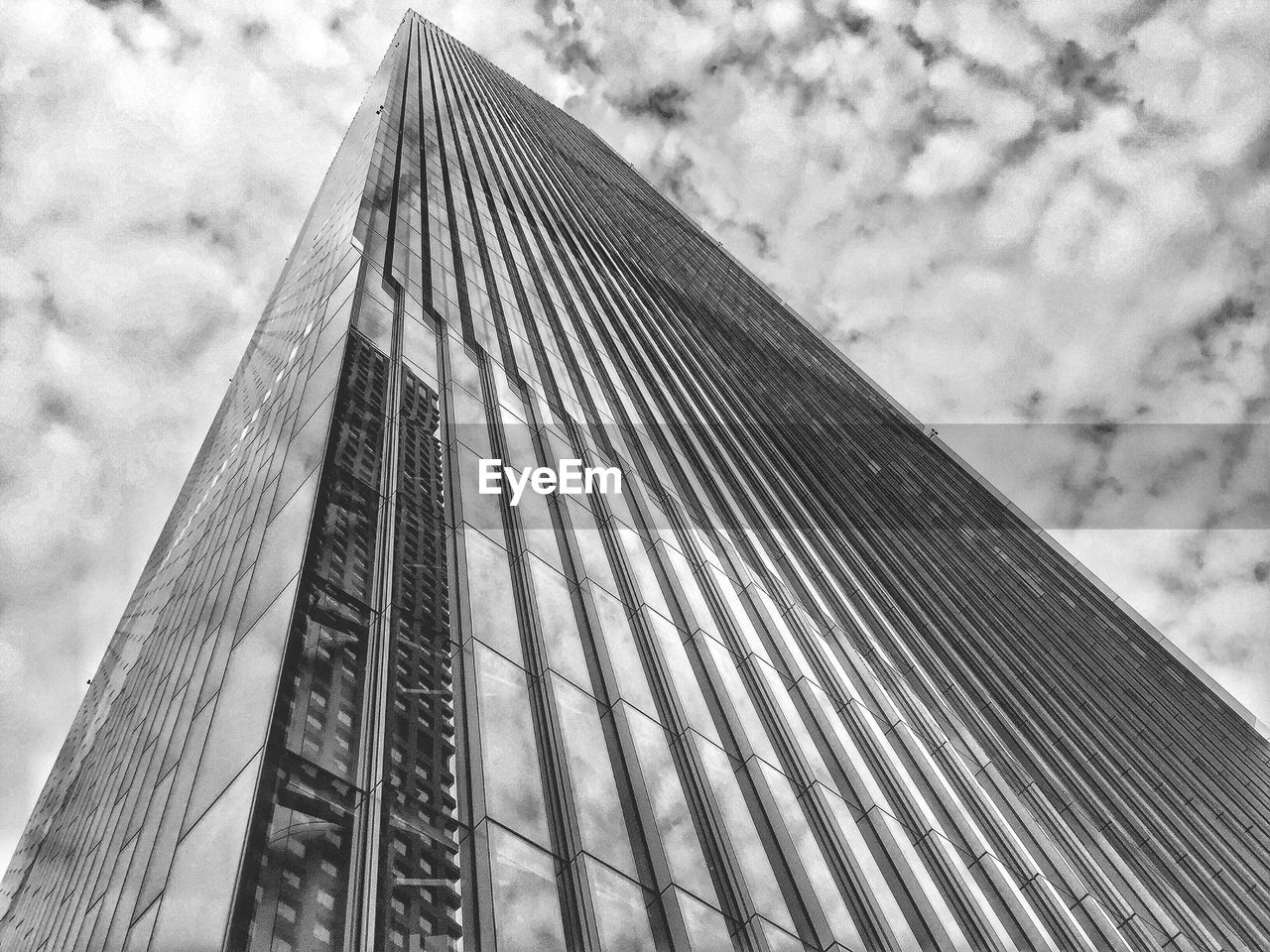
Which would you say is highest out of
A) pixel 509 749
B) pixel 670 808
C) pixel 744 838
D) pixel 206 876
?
pixel 509 749

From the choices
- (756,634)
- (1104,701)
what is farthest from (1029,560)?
(756,634)

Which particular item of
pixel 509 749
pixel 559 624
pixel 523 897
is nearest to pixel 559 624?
pixel 559 624

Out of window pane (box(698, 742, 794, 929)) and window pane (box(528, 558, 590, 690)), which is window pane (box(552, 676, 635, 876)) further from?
window pane (box(698, 742, 794, 929))

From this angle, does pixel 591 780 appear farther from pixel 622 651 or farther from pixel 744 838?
pixel 622 651

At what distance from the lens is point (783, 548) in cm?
2914

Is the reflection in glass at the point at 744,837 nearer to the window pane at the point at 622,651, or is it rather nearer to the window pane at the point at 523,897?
the window pane at the point at 622,651

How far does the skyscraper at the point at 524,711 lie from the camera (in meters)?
8.24

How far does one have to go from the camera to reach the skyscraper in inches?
324

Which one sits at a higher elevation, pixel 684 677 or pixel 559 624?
pixel 559 624

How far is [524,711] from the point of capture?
34.7ft

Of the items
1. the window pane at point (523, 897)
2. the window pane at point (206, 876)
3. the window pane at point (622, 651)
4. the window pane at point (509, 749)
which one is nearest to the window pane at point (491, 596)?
the window pane at point (509, 749)

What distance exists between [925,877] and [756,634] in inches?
228

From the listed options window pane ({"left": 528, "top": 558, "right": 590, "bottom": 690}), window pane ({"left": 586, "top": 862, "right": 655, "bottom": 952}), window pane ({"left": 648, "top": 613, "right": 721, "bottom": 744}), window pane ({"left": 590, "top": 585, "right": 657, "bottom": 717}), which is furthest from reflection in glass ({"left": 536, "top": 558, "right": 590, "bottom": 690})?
window pane ({"left": 586, "top": 862, "right": 655, "bottom": 952})

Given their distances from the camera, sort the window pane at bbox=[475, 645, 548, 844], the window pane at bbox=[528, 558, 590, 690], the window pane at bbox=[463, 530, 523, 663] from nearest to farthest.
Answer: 1. the window pane at bbox=[475, 645, 548, 844]
2. the window pane at bbox=[463, 530, 523, 663]
3. the window pane at bbox=[528, 558, 590, 690]
